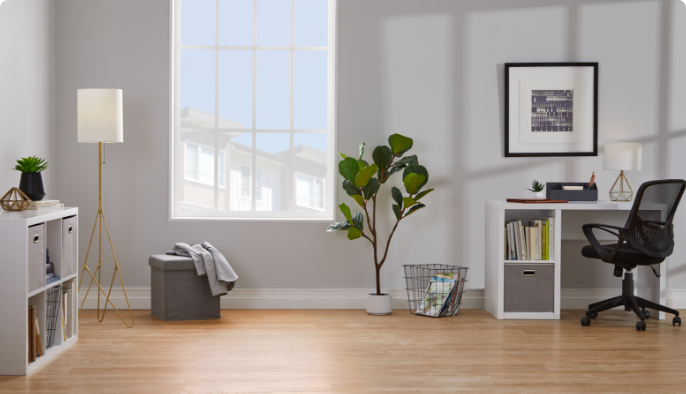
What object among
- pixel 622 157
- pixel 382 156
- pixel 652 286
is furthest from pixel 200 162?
pixel 652 286

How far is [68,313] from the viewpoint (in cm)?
357

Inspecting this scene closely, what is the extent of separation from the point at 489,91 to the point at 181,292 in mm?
2734

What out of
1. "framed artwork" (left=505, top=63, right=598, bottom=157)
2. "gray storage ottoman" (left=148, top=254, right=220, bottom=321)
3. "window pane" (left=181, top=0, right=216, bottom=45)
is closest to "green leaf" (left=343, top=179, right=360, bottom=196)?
"gray storage ottoman" (left=148, top=254, right=220, bottom=321)

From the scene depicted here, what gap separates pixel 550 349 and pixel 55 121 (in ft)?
12.4

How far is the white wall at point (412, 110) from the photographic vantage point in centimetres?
461

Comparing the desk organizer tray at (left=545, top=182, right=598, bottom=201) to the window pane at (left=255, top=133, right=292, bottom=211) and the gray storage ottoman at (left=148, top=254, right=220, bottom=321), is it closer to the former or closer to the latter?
the window pane at (left=255, top=133, right=292, bottom=211)

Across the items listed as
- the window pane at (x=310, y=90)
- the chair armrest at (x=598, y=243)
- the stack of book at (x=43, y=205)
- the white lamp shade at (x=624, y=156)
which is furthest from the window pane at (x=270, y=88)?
the white lamp shade at (x=624, y=156)

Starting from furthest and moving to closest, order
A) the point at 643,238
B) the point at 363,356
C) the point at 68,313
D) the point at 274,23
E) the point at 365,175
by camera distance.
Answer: the point at 274,23
the point at 365,175
the point at 643,238
the point at 68,313
the point at 363,356

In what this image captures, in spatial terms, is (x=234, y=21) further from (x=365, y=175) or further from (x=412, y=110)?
(x=365, y=175)

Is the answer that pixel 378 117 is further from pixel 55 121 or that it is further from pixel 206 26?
pixel 55 121

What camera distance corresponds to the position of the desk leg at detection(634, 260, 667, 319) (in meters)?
4.34

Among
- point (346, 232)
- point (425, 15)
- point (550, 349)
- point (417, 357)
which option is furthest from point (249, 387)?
point (425, 15)

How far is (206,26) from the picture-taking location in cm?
476

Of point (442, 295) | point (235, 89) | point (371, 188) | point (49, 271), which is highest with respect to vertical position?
point (235, 89)
